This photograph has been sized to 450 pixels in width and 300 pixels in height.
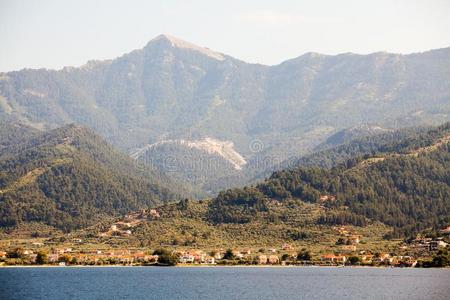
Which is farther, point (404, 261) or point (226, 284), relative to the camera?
point (404, 261)

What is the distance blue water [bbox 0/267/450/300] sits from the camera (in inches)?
5374

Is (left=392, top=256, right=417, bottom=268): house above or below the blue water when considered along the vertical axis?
above

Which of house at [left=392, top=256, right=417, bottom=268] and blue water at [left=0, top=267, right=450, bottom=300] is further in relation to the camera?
house at [left=392, top=256, right=417, bottom=268]

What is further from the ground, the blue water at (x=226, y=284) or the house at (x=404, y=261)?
the house at (x=404, y=261)

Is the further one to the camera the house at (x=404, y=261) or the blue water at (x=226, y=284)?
the house at (x=404, y=261)

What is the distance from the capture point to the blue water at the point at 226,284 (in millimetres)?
136500

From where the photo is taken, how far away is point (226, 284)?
15800 cm


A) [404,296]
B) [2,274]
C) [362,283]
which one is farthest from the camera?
[2,274]

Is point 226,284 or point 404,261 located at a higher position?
point 404,261

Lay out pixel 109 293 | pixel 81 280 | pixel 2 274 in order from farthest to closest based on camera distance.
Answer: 1. pixel 2 274
2. pixel 81 280
3. pixel 109 293

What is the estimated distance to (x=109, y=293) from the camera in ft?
460

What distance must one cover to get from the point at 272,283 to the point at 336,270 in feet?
127

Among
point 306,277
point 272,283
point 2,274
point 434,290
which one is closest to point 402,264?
point 306,277

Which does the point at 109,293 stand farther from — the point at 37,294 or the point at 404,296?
the point at 404,296
